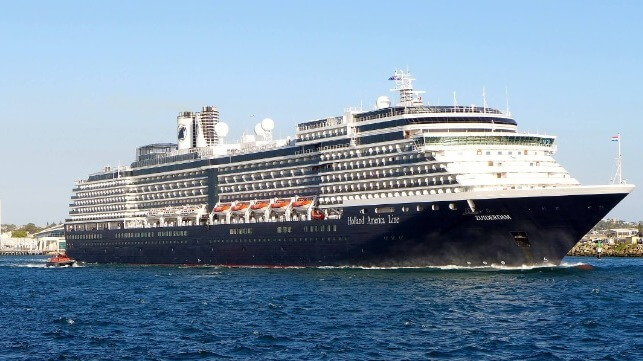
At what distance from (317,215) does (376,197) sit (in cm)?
859

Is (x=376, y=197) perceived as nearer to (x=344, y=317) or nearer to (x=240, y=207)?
(x=240, y=207)

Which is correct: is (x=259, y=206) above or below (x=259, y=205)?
below

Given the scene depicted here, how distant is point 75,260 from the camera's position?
12962 cm

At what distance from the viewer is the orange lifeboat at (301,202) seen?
94356 mm

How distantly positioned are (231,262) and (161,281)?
1596cm

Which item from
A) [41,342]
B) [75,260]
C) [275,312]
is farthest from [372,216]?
[75,260]

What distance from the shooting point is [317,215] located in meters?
92.0

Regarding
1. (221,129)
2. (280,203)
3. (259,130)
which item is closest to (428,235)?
(280,203)

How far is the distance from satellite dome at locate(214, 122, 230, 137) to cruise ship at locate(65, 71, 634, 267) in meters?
0.14

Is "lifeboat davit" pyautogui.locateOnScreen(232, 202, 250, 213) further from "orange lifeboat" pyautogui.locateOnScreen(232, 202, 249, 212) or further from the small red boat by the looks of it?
the small red boat

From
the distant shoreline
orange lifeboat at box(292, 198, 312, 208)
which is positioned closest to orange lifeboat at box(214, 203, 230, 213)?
orange lifeboat at box(292, 198, 312, 208)

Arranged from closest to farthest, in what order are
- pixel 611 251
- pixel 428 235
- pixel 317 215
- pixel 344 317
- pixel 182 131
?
pixel 344 317
pixel 428 235
pixel 317 215
pixel 182 131
pixel 611 251

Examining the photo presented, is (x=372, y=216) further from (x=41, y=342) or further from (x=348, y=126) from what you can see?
(x=41, y=342)

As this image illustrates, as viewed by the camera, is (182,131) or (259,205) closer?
(259,205)
